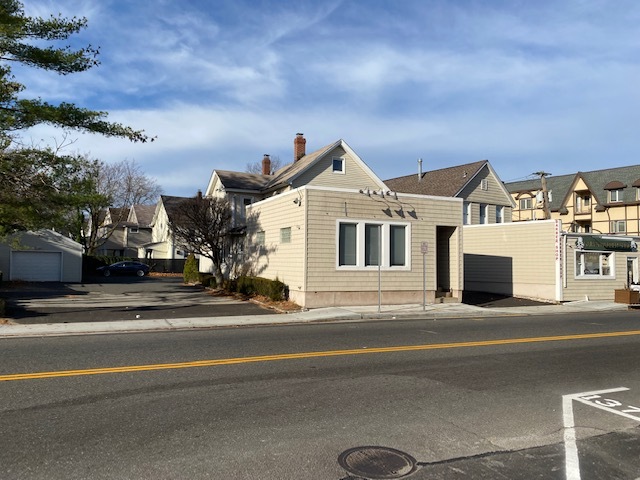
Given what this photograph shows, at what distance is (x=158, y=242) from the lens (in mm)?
52312

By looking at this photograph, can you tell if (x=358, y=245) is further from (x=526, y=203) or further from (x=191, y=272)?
(x=526, y=203)

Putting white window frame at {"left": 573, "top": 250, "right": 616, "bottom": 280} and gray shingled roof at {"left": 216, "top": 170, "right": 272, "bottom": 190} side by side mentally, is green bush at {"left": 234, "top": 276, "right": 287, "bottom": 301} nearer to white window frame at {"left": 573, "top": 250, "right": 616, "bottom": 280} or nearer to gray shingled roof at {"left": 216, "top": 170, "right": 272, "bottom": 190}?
gray shingled roof at {"left": 216, "top": 170, "right": 272, "bottom": 190}

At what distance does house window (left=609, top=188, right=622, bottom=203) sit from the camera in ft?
163

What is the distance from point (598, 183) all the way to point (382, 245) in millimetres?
41613

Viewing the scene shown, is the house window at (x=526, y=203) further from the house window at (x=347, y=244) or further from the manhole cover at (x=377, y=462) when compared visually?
the manhole cover at (x=377, y=462)

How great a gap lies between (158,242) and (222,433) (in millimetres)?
49483

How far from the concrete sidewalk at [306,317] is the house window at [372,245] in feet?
→ 5.99

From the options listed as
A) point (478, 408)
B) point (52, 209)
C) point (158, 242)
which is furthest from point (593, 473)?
point (158, 242)

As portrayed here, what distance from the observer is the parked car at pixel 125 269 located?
42375 millimetres

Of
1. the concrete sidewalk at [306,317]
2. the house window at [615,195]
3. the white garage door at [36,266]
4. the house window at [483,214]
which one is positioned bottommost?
the concrete sidewalk at [306,317]

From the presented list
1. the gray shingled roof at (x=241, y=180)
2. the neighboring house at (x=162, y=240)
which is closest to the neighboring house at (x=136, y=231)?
the neighboring house at (x=162, y=240)

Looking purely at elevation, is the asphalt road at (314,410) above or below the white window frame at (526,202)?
below

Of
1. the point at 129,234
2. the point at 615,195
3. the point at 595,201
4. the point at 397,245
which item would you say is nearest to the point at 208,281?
the point at 397,245

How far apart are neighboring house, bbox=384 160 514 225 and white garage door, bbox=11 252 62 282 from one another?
25355 millimetres
